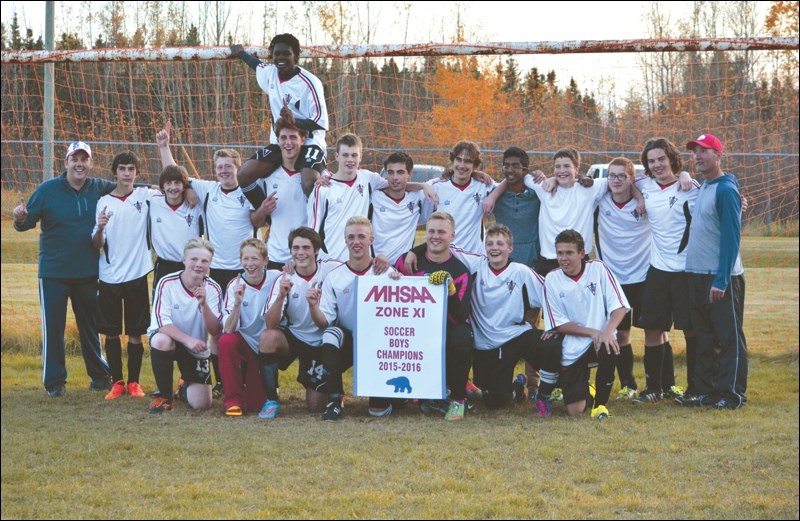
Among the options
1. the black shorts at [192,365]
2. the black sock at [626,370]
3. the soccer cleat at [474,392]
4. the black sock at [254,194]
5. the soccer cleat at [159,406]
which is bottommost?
the soccer cleat at [474,392]

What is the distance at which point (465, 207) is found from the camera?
749 cm

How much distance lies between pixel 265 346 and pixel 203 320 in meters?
0.59

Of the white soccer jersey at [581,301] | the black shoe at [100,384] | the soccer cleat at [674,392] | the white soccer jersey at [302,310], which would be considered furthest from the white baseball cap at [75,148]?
the soccer cleat at [674,392]

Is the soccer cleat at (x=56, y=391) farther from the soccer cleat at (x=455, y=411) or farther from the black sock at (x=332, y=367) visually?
the soccer cleat at (x=455, y=411)

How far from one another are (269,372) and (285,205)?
4.53ft

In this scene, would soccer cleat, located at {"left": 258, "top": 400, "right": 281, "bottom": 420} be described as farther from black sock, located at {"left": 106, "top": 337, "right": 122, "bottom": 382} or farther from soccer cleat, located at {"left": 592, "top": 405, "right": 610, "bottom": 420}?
soccer cleat, located at {"left": 592, "top": 405, "right": 610, "bottom": 420}

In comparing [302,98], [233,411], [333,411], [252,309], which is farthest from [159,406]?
[302,98]

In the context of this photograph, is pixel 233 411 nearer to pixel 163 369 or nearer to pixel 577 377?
pixel 163 369

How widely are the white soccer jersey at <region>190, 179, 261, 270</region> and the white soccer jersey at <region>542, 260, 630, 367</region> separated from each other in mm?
2459

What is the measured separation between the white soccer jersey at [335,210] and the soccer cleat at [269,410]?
3.92 feet

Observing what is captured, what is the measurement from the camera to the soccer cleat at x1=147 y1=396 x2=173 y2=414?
22.6 feet

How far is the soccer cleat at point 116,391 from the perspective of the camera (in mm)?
7486

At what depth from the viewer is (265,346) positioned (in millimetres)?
6727

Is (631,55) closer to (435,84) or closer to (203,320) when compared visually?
(435,84)
